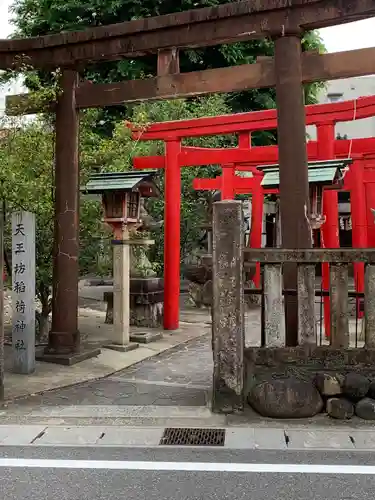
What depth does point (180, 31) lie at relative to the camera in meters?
7.71

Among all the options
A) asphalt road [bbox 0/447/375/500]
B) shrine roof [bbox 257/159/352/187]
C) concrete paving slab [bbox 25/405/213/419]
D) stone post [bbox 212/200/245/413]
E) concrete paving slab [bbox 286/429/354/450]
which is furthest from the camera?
shrine roof [bbox 257/159/352/187]

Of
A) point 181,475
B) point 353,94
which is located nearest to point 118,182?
point 181,475

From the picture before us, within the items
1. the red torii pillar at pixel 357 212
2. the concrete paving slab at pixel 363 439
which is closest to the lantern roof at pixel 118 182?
the red torii pillar at pixel 357 212

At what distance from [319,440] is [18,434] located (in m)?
2.89

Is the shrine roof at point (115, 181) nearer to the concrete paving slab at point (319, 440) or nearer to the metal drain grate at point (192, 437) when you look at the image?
the metal drain grate at point (192, 437)

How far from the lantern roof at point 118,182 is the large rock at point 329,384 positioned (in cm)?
517

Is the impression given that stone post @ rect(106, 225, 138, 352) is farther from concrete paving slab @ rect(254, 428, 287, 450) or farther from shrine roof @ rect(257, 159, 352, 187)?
concrete paving slab @ rect(254, 428, 287, 450)

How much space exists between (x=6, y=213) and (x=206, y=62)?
1394 centimetres

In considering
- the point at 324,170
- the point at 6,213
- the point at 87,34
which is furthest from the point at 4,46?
the point at 324,170

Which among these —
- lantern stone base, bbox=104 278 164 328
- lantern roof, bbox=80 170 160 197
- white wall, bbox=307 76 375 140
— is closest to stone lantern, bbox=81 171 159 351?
lantern roof, bbox=80 170 160 197

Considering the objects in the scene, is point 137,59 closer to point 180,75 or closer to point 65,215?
point 180,75

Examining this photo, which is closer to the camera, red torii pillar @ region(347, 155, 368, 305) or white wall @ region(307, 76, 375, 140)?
red torii pillar @ region(347, 155, 368, 305)

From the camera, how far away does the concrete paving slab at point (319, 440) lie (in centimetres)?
487

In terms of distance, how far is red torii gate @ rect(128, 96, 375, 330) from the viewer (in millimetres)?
11070
